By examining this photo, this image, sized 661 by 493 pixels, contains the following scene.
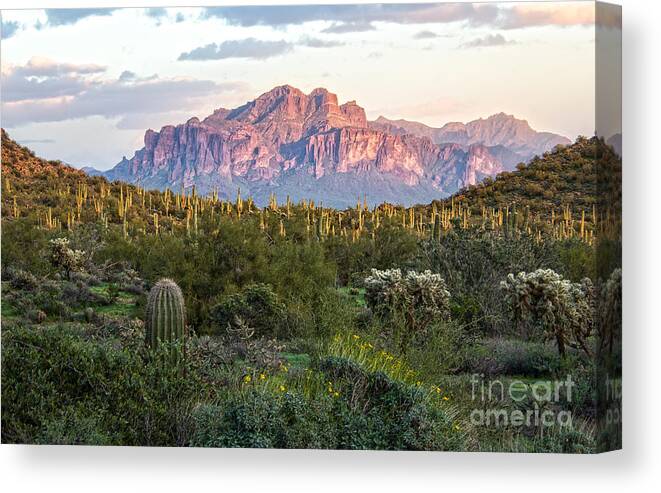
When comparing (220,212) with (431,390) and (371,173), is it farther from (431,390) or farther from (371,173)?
(431,390)

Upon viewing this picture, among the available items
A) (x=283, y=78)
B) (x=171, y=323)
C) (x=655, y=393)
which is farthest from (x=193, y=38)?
(x=655, y=393)

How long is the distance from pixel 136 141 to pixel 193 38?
1.37 m

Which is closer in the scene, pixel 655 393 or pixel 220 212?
pixel 655 393

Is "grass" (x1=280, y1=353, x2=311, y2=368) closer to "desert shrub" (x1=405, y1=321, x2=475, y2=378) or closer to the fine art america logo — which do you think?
"desert shrub" (x1=405, y1=321, x2=475, y2=378)

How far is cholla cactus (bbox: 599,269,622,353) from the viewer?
1256 centimetres

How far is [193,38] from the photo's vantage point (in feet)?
44.4

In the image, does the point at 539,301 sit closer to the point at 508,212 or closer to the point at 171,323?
the point at 508,212

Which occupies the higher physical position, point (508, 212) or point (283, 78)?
point (283, 78)

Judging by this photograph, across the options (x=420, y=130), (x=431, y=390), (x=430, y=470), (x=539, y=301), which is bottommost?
(x=430, y=470)

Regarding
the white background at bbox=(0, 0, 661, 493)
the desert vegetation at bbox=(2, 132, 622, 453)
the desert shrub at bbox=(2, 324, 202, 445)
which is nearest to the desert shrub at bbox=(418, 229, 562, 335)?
the desert vegetation at bbox=(2, 132, 622, 453)

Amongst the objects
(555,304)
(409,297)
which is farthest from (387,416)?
(555,304)

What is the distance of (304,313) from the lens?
43.9ft

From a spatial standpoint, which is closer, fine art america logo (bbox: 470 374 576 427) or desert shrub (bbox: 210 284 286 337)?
fine art america logo (bbox: 470 374 576 427)

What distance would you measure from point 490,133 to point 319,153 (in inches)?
77.4
